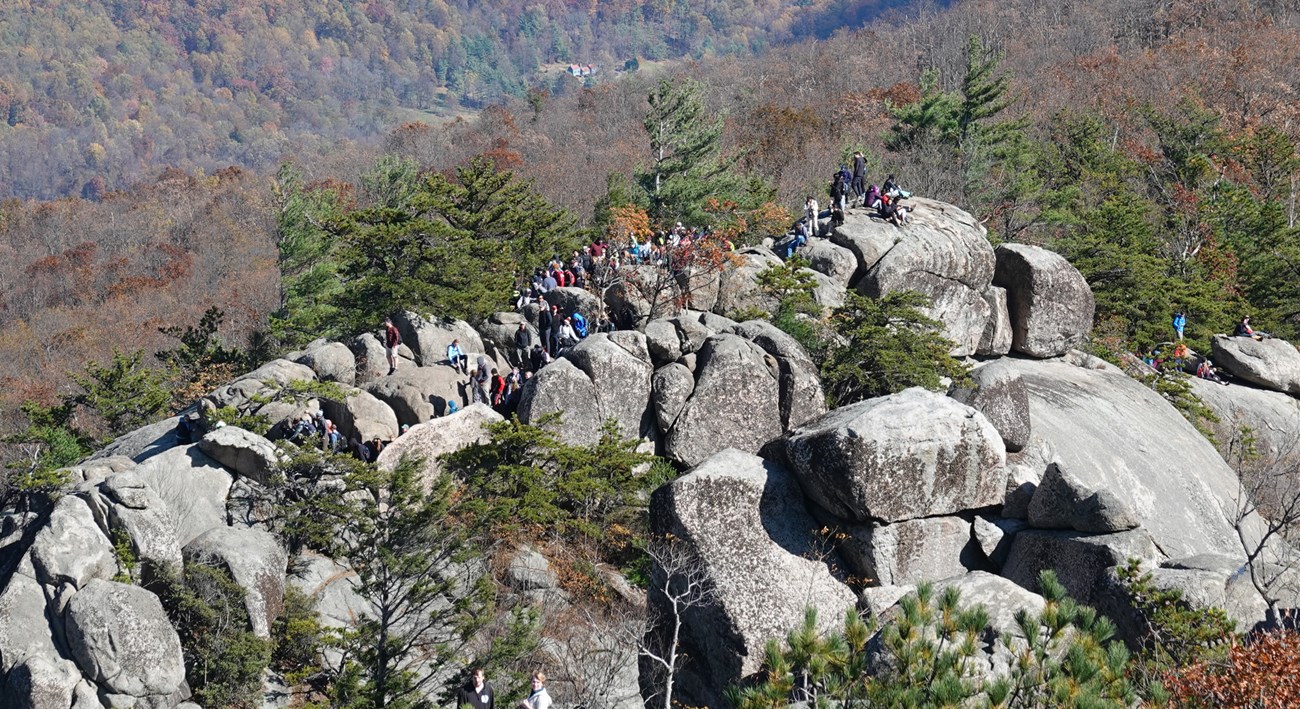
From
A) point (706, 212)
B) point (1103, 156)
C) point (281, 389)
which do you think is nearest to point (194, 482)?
point (281, 389)

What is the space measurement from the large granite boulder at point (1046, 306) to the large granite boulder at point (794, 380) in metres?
7.54

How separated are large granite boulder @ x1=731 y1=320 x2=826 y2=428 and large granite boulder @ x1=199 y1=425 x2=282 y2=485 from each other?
30.4ft

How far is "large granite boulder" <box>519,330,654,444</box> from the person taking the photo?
67.7 feet

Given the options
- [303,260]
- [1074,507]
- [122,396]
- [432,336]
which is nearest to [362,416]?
[432,336]

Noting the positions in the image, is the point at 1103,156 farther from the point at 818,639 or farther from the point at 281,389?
the point at 818,639

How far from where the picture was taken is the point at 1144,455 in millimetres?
21625

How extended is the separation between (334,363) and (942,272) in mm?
13919

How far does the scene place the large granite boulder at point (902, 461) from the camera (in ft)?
54.1

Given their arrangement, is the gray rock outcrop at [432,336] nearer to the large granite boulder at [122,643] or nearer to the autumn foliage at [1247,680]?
the large granite boulder at [122,643]

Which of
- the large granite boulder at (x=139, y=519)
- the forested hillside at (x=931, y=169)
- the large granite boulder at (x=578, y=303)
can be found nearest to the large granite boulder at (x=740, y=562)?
the large granite boulder at (x=578, y=303)

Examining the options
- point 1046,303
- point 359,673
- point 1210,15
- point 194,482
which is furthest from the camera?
point 1210,15

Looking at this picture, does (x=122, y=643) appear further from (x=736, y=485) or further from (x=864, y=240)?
(x=864, y=240)

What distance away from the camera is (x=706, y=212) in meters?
32.3

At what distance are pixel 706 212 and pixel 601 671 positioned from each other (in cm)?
1816
